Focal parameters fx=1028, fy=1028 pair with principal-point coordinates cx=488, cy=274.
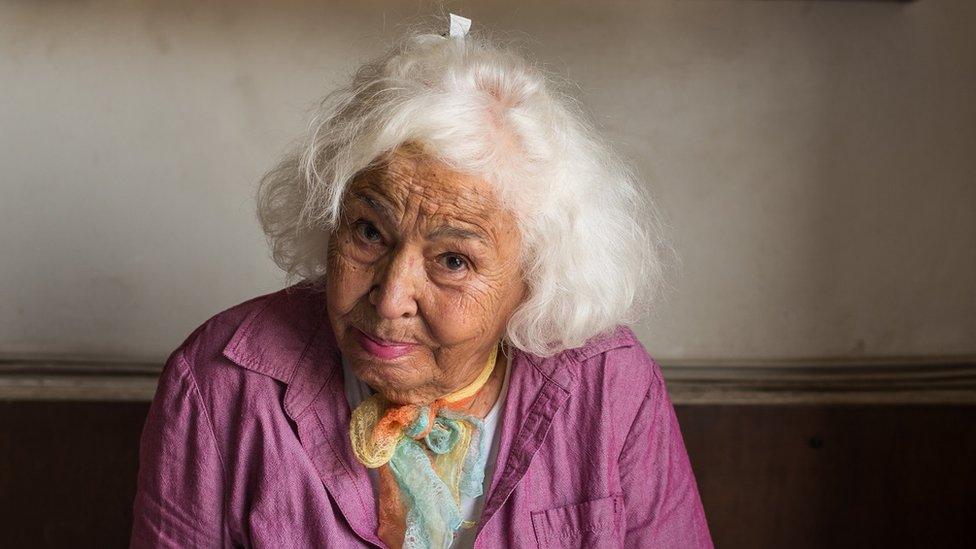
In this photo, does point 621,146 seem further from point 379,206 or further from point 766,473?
point 379,206

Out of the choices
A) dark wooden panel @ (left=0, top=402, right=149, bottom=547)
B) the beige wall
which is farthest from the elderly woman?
dark wooden panel @ (left=0, top=402, right=149, bottom=547)

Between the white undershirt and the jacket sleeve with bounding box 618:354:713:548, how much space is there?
224 millimetres

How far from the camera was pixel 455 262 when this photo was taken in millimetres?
1545

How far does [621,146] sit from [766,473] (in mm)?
870

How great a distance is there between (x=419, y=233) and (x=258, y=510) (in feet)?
1.69

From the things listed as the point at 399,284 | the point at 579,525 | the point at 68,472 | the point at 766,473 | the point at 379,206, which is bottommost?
the point at 68,472

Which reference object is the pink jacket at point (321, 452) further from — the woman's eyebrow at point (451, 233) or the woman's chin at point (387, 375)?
the woman's eyebrow at point (451, 233)

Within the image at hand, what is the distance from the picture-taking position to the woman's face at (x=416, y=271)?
1.50 metres

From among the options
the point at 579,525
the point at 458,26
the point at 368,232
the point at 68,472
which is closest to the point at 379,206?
the point at 368,232

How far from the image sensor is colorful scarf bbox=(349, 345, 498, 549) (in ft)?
5.38

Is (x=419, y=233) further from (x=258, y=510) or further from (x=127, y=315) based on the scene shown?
(x=127, y=315)

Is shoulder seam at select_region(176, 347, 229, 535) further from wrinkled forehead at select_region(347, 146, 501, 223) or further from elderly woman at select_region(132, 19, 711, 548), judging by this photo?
wrinkled forehead at select_region(347, 146, 501, 223)

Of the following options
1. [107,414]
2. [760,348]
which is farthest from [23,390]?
[760,348]

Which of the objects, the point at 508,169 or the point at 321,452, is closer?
the point at 508,169
